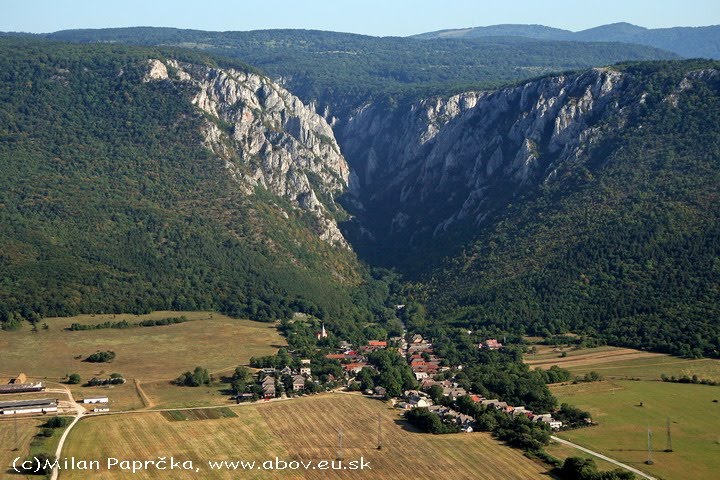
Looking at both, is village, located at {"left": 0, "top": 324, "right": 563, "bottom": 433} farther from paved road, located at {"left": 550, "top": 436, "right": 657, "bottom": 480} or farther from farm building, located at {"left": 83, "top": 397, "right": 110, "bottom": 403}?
paved road, located at {"left": 550, "top": 436, "right": 657, "bottom": 480}

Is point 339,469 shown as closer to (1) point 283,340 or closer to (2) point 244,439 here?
(2) point 244,439

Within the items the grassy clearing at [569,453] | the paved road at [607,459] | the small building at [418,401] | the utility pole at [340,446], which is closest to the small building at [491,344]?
the small building at [418,401]

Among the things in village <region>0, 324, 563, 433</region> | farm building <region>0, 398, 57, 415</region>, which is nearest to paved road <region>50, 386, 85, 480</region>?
village <region>0, 324, 563, 433</region>

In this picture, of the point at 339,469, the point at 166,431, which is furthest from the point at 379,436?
the point at 166,431

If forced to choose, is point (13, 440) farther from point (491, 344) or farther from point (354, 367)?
point (491, 344)

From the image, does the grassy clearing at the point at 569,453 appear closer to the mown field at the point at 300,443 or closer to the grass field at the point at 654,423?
the grass field at the point at 654,423

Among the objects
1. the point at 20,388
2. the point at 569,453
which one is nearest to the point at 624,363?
the point at 569,453
